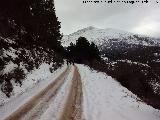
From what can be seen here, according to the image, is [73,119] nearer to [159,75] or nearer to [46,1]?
[159,75]

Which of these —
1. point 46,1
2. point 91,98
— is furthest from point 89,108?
point 46,1

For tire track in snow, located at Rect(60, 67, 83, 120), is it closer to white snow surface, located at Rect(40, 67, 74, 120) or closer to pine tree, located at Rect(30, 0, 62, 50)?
white snow surface, located at Rect(40, 67, 74, 120)

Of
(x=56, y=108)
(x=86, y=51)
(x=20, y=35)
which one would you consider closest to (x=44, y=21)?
(x=20, y=35)

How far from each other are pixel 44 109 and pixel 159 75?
2174 cm

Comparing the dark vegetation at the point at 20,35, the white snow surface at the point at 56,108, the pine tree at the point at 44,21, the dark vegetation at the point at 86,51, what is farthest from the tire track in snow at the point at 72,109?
the dark vegetation at the point at 86,51

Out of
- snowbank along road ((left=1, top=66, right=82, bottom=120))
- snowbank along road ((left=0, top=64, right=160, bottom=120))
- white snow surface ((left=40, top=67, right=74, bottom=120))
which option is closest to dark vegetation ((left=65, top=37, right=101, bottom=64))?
white snow surface ((left=40, top=67, right=74, bottom=120))

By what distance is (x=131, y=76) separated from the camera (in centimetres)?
3200

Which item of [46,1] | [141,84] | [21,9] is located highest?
[46,1]

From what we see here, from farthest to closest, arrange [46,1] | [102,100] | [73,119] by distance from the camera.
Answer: [46,1]
[102,100]
[73,119]

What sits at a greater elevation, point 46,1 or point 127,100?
point 46,1

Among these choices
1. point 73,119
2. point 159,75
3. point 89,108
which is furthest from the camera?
point 159,75

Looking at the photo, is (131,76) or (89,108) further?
(131,76)

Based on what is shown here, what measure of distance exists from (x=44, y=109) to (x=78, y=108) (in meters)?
1.61

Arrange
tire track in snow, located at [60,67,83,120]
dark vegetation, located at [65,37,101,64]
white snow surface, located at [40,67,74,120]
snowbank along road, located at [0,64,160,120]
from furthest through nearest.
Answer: dark vegetation, located at [65,37,101,64] < snowbank along road, located at [0,64,160,120] < tire track in snow, located at [60,67,83,120] < white snow surface, located at [40,67,74,120]
